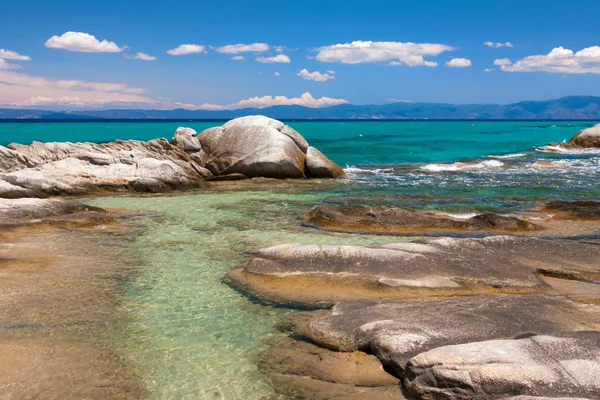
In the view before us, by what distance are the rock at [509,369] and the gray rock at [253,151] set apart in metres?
24.0

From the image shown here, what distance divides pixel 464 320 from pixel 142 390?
15.5 feet

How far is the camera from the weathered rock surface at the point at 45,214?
16.3m

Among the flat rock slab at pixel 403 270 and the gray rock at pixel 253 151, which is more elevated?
the gray rock at pixel 253 151

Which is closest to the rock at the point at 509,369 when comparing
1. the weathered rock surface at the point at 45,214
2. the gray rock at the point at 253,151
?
the weathered rock surface at the point at 45,214

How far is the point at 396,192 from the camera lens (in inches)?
1035

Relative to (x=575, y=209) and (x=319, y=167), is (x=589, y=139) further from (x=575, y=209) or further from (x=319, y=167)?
(x=575, y=209)

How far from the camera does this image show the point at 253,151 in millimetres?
31031

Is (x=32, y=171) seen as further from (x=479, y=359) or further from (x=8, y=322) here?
(x=479, y=359)

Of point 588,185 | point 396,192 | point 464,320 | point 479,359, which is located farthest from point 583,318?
point 588,185

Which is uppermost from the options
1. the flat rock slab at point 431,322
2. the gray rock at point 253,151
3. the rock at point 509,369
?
the gray rock at point 253,151

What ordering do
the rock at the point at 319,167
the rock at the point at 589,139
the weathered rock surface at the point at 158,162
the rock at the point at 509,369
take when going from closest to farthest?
1. the rock at the point at 509,369
2. the weathered rock surface at the point at 158,162
3. the rock at the point at 319,167
4. the rock at the point at 589,139

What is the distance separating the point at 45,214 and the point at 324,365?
41.9 feet

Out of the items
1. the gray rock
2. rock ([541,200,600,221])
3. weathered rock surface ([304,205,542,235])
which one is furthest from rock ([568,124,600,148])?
weathered rock surface ([304,205,542,235])

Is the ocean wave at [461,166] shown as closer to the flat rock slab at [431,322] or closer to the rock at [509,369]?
the flat rock slab at [431,322]
